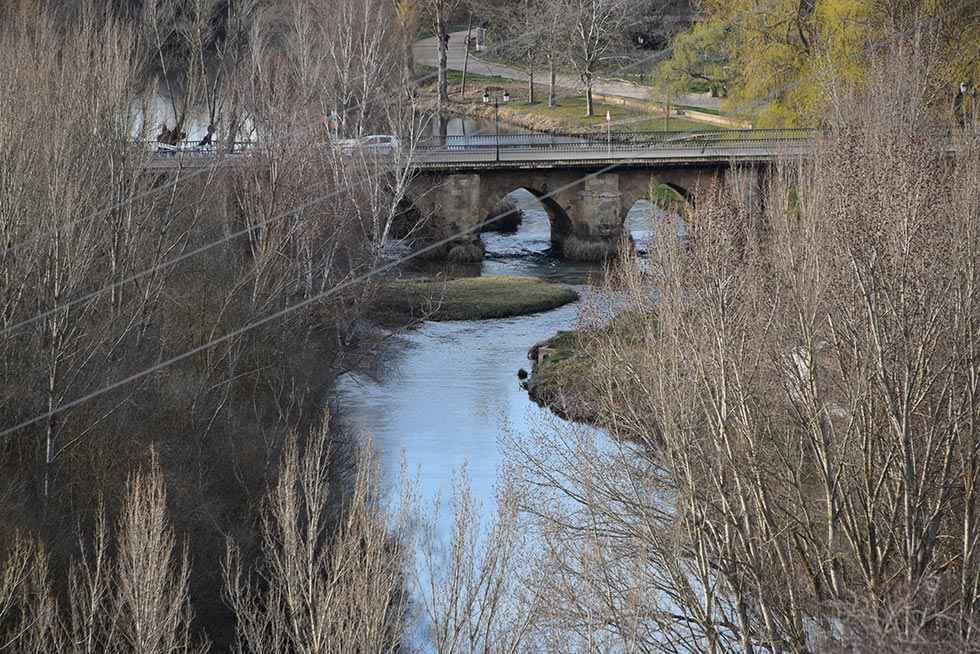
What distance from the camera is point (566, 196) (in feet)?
185

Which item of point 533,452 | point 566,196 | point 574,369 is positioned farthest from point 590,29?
point 533,452

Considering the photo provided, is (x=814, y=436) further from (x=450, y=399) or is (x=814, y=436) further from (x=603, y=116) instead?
(x=603, y=116)

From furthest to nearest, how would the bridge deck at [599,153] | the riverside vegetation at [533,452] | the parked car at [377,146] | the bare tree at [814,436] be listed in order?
the bridge deck at [599,153] → the parked car at [377,146] → the bare tree at [814,436] → the riverside vegetation at [533,452]

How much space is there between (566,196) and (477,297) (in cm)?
1170

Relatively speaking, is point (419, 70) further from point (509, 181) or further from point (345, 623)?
point (345, 623)

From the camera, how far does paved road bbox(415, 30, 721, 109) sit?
75.0 meters

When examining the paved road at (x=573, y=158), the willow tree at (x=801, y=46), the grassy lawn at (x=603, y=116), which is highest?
the willow tree at (x=801, y=46)

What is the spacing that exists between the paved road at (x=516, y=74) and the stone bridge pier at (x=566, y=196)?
60.2 ft

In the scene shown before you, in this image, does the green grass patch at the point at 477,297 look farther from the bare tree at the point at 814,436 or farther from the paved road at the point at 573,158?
the bare tree at the point at 814,436

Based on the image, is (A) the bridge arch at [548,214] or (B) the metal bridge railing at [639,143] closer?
(B) the metal bridge railing at [639,143]

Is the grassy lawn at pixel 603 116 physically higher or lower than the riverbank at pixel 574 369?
higher

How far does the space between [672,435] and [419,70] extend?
68.6 meters

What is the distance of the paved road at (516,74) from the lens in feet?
246

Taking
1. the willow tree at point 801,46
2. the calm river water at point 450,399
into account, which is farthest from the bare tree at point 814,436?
the willow tree at point 801,46
